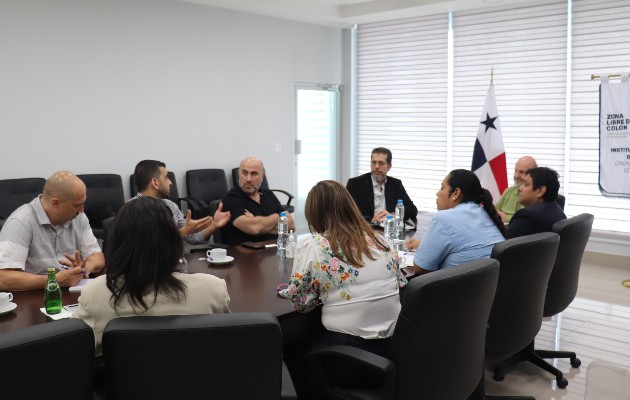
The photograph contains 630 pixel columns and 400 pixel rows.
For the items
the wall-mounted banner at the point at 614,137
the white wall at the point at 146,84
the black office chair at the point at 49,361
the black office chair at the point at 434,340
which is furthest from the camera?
the wall-mounted banner at the point at 614,137

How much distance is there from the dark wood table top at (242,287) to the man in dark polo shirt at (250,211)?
38 centimetres

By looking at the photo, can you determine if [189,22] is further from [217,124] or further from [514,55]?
[514,55]

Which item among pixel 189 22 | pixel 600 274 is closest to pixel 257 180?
pixel 189 22

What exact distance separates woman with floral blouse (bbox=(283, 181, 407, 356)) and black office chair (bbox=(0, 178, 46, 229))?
3755 millimetres

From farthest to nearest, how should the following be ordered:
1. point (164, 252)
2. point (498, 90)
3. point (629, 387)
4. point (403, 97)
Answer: point (403, 97)
point (498, 90)
point (629, 387)
point (164, 252)

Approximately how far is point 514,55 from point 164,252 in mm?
5932

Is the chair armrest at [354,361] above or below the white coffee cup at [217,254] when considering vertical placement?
below

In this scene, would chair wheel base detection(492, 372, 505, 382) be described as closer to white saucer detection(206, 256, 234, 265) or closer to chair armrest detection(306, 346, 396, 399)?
chair armrest detection(306, 346, 396, 399)

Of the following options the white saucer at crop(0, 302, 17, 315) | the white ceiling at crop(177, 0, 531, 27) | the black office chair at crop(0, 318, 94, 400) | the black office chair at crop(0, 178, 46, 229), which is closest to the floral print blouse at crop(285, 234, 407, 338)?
the black office chair at crop(0, 318, 94, 400)

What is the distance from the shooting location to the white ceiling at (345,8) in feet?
21.4

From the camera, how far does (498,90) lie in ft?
22.5

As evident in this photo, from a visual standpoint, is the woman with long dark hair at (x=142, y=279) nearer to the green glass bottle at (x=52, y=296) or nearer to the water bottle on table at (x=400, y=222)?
the green glass bottle at (x=52, y=296)

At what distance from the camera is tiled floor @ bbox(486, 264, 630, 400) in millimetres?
3057

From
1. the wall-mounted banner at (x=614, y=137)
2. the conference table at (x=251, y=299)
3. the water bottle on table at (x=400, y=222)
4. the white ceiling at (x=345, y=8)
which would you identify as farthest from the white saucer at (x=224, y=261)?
the wall-mounted banner at (x=614, y=137)
